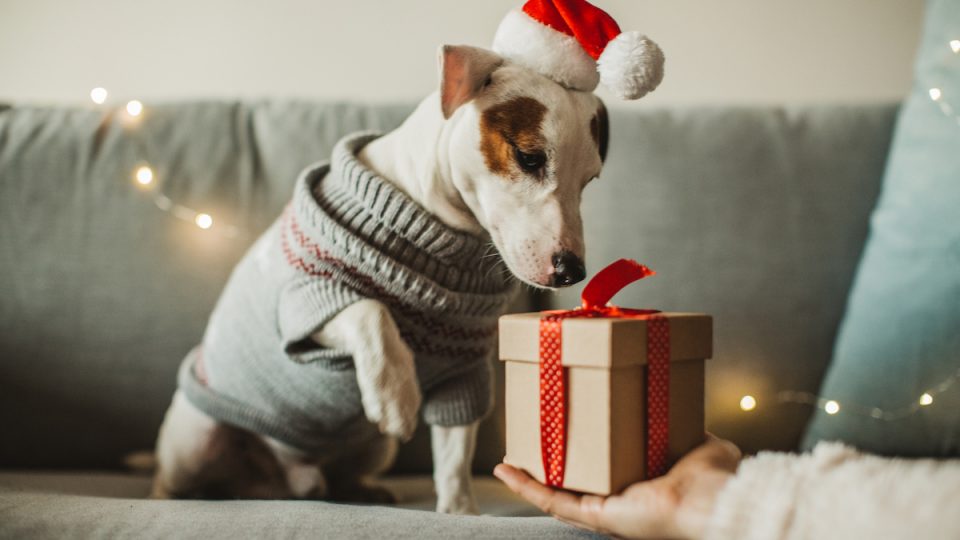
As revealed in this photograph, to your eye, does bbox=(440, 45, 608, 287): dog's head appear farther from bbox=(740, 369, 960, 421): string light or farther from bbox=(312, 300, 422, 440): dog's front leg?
bbox=(740, 369, 960, 421): string light

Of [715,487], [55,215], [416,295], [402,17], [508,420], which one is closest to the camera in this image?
[715,487]

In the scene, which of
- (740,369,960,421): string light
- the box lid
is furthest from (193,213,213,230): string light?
(740,369,960,421): string light

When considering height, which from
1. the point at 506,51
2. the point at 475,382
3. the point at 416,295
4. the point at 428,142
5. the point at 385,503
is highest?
the point at 506,51

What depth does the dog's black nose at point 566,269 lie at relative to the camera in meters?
0.90

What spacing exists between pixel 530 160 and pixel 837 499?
1.66ft

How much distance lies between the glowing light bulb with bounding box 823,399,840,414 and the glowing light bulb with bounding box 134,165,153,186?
125 centimetres

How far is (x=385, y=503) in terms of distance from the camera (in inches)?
47.8

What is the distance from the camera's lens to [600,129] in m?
1.04

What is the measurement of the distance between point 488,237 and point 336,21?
0.87 meters

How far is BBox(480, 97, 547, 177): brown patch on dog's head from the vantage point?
0.93 meters

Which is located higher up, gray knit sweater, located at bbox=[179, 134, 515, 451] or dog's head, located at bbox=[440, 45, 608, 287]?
dog's head, located at bbox=[440, 45, 608, 287]

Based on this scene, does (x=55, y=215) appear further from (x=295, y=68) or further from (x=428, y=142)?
(x=428, y=142)

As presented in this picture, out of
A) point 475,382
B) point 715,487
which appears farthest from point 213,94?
point 715,487

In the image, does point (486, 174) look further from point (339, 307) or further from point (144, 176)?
point (144, 176)
